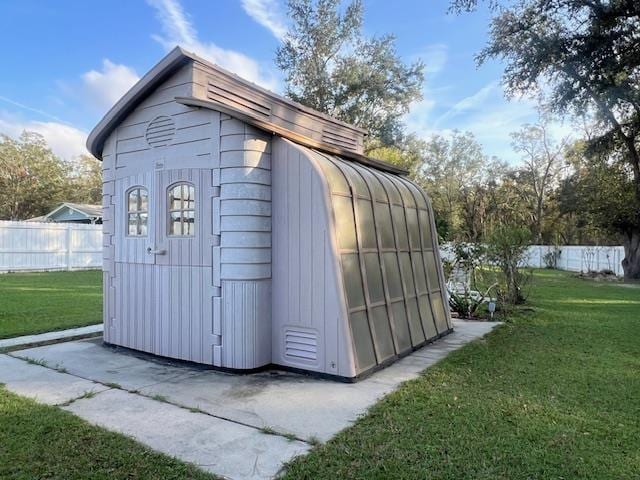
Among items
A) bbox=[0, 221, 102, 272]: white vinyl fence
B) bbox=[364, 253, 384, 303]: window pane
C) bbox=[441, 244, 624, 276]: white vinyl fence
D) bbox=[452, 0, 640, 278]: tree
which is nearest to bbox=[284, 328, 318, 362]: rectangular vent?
bbox=[364, 253, 384, 303]: window pane

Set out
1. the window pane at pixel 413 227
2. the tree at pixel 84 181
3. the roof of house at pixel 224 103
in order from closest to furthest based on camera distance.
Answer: the roof of house at pixel 224 103 < the window pane at pixel 413 227 < the tree at pixel 84 181

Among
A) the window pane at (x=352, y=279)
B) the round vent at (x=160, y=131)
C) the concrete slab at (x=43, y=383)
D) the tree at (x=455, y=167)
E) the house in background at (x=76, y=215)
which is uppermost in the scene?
the tree at (x=455, y=167)

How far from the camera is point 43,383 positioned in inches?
173

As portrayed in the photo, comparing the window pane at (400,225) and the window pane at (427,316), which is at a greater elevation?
the window pane at (400,225)

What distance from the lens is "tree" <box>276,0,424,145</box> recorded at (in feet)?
71.5

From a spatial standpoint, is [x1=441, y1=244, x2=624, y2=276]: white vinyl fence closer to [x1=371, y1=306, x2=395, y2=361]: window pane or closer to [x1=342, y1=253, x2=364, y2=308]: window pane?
[x1=371, y1=306, x2=395, y2=361]: window pane

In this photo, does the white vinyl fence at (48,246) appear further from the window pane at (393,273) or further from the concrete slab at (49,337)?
the window pane at (393,273)

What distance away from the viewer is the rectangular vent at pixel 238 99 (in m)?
5.35

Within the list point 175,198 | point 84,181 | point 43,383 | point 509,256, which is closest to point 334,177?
point 175,198

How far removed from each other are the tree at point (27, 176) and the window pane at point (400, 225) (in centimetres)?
3276

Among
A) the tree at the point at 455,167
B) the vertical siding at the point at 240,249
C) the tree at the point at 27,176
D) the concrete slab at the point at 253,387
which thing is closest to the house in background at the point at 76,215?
the tree at the point at 27,176

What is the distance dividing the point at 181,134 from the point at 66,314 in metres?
5.02

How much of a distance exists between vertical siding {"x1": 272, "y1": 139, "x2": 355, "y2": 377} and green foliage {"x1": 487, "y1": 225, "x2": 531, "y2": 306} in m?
6.17

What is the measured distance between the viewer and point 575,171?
Result: 33562mm
